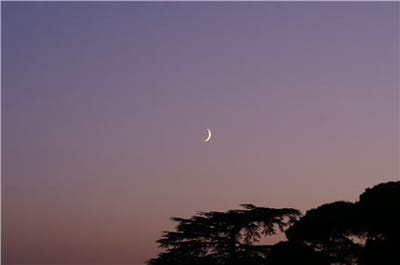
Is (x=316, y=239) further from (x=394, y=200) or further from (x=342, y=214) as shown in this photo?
(x=394, y=200)

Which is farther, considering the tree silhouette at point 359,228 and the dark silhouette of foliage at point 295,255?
the dark silhouette of foliage at point 295,255

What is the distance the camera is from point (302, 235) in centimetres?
4306

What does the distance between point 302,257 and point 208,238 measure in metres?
7.95

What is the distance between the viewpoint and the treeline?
3841 cm

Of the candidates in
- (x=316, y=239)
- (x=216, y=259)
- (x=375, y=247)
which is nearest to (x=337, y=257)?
(x=316, y=239)

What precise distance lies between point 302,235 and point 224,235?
5.36m

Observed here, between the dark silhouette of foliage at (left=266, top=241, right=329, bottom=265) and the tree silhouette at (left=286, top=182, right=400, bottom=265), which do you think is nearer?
the tree silhouette at (left=286, top=182, right=400, bottom=265)

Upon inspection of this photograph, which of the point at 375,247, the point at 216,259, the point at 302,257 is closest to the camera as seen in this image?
the point at 375,247

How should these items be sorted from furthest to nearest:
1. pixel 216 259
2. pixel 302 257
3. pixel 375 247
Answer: pixel 216 259, pixel 302 257, pixel 375 247

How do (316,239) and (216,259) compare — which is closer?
(316,239)

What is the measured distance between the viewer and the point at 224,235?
1842 inches

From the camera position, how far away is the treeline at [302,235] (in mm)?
38406

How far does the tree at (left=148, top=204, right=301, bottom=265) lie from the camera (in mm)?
45844

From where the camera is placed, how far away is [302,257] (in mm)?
40094
